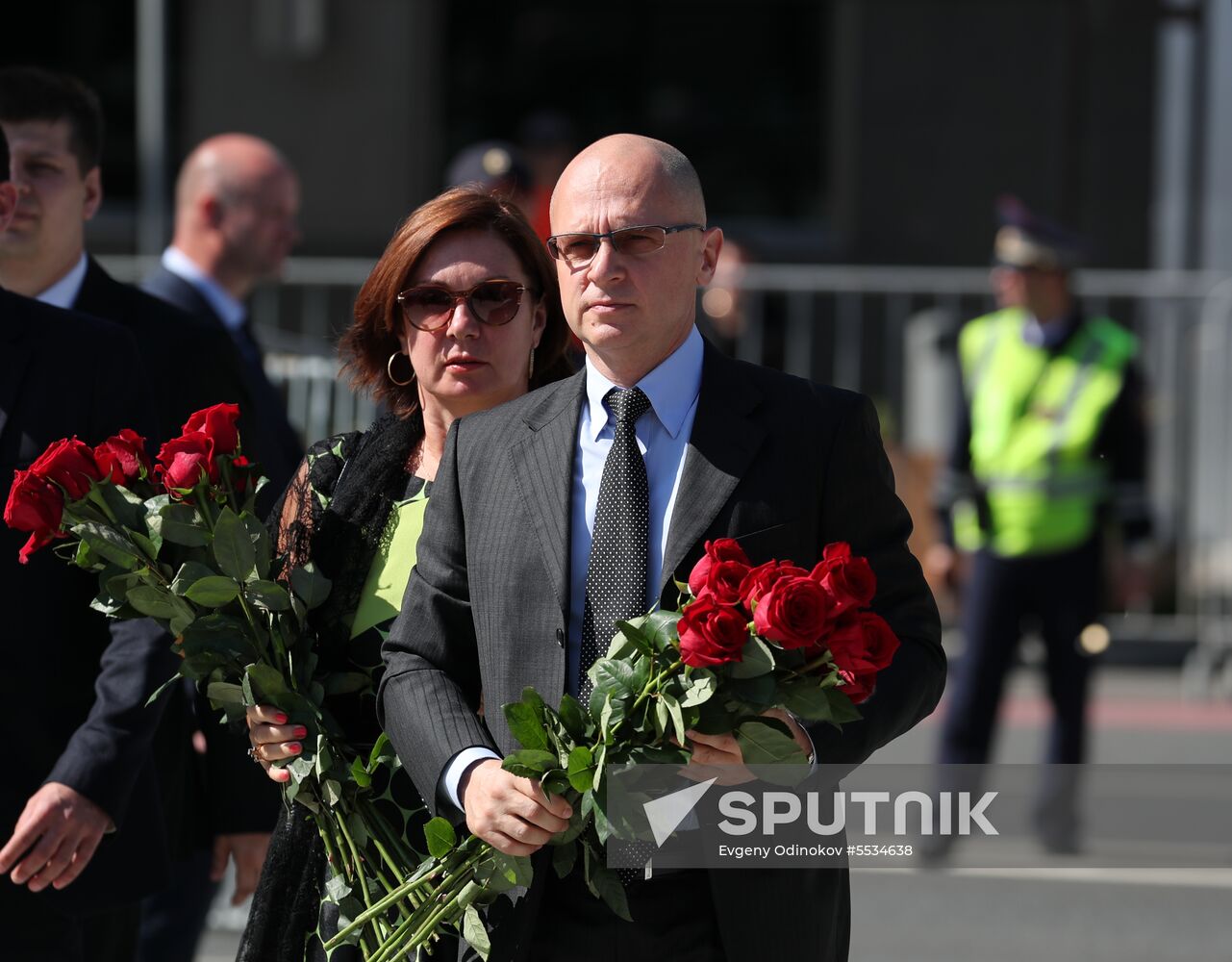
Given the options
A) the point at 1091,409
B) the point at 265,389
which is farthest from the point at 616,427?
the point at 1091,409

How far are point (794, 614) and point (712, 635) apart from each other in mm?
104

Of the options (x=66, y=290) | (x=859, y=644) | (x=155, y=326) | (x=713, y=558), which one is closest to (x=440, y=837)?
(x=713, y=558)

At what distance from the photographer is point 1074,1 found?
1366 centimetres

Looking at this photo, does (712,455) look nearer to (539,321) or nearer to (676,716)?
(676,716)

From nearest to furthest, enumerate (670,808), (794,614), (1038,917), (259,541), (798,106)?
1. (794,614)
2. (670,808)
3. (259,541)
4. (1038,917)
5. (798,106)

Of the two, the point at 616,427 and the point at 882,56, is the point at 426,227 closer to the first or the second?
the point at 616,427

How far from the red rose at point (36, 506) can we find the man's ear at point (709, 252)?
1.02 meters

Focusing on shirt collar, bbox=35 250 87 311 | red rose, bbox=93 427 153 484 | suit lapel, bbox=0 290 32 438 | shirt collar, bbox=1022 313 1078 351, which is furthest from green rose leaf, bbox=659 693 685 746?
shirt collar, bbox=1022 313 1078 351

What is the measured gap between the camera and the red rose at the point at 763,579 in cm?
237

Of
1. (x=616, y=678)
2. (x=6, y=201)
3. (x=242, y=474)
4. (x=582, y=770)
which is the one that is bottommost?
(x=582, y=770)

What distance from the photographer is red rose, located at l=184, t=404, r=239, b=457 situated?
2.94 m

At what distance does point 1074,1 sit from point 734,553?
12156mm

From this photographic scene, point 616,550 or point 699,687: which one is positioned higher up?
point 616,550

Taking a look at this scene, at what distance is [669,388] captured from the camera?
280 centimetres
